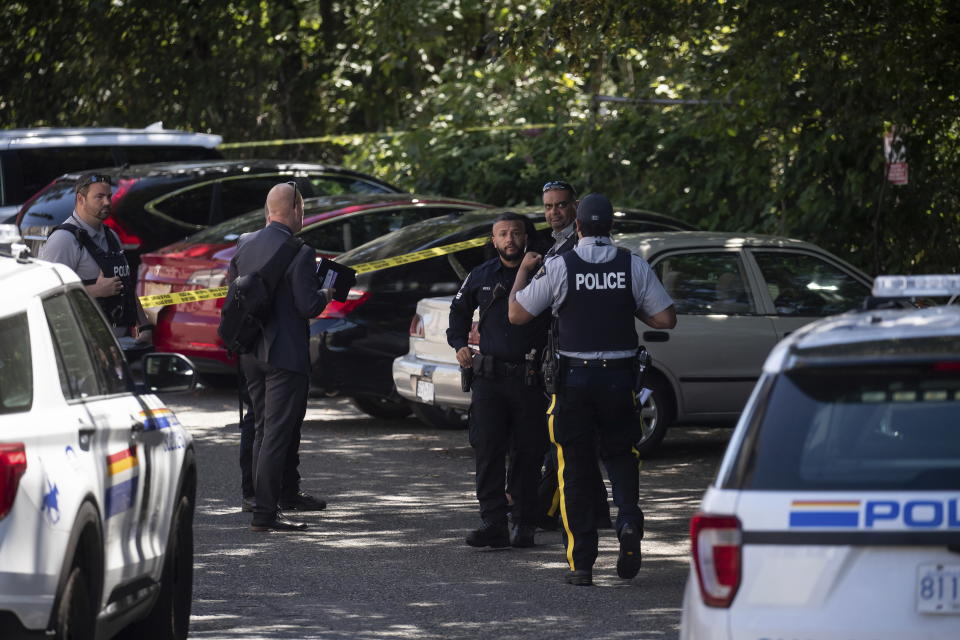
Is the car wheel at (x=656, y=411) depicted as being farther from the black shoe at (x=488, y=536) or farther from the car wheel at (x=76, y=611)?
the car wheel at (x=76, y=611)

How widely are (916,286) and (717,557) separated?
1.02 meters

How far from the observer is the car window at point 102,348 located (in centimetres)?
596

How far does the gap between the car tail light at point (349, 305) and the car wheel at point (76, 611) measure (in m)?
7.68

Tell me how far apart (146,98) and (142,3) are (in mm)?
1636

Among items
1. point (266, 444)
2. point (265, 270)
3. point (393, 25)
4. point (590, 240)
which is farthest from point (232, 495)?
point (393, 25)

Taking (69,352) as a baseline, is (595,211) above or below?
above

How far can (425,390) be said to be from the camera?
39.2ft

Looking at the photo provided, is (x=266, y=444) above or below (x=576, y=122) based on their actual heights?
below

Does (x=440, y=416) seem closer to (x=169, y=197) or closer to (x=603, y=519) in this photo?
(x=169, y=197)

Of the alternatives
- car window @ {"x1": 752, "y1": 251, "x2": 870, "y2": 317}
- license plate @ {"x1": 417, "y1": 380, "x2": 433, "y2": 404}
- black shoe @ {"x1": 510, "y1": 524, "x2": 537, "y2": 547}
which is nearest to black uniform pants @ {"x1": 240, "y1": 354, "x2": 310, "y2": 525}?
black shoe @ {"x1": 510, "y1": 524, "x2": 537, "y2": 547}

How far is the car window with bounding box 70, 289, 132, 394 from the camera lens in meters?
5.96

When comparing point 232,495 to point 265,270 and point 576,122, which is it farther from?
point 576,122

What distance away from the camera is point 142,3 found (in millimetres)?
28859

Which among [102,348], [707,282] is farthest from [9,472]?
[707,282]
